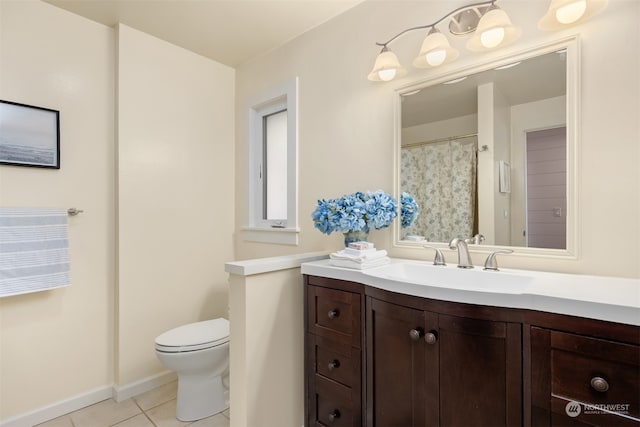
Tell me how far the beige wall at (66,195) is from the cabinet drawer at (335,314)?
1.48 meters

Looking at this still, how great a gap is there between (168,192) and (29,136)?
0.81 meters

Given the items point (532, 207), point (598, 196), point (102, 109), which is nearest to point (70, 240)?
point (102, 109)

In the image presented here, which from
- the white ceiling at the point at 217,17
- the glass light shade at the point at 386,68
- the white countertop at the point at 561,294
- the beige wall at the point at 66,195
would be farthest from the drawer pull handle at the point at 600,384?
the beige wall at the point at 66,195

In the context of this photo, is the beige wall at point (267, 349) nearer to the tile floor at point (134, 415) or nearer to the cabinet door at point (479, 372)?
the tile floor at point (134, 415)

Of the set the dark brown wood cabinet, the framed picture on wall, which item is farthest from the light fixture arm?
the framed picture on wall

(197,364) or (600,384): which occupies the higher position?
(600,384)

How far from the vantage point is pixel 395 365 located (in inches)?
48.9

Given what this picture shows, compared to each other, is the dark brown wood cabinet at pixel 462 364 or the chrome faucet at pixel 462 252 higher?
the chrome faucet at pixel 462 252

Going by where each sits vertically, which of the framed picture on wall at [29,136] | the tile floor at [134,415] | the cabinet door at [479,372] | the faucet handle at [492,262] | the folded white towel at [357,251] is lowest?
the tile floor at [134,415]

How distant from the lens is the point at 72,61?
2.04 m

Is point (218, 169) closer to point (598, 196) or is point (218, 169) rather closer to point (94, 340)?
point (94, 340)

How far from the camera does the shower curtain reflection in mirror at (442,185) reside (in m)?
1.53

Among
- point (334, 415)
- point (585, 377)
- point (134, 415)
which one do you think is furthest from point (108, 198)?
point (585, 377)

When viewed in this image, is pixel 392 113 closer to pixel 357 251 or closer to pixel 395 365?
pixel 357 251
